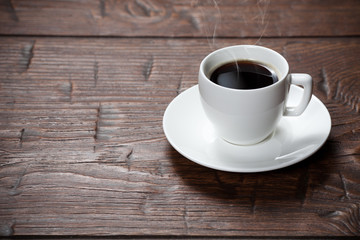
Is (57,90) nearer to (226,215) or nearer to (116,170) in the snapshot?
(116,170)

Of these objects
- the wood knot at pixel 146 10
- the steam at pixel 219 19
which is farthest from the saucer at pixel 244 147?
the wood knot at pixel 146 10

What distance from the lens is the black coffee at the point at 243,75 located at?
790 millimetres

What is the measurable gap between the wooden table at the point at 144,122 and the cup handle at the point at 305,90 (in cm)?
8

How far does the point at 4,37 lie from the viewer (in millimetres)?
1183

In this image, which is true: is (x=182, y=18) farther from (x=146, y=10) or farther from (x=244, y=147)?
(x=244, y=147)

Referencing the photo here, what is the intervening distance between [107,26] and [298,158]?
0.74 metres

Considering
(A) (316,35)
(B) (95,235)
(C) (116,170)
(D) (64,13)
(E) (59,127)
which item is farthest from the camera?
(D) (64,13)

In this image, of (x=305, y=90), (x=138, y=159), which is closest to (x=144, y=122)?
(x=138, y=159)

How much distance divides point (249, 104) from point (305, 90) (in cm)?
13

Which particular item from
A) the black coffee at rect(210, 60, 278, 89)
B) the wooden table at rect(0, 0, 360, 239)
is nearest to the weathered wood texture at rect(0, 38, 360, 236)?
the wooden table at rect(0, 0, 360, 239)

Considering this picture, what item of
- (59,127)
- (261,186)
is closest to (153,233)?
(261,186)

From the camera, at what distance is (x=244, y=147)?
2.60 ft

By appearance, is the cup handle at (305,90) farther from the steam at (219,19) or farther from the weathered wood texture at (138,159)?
the steam at (219,19)

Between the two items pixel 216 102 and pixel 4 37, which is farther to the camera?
pixel 4 37
